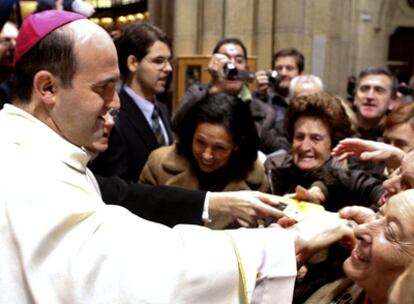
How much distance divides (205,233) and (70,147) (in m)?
0.50

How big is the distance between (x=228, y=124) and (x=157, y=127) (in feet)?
2.85

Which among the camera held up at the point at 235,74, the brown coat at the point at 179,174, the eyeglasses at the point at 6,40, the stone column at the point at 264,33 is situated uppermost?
the stone column at the point at 264,33

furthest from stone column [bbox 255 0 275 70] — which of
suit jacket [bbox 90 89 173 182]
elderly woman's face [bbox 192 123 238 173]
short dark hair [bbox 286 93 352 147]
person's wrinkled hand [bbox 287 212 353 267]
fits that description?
person's wrinkled hand [bbox 287 212 353 267]

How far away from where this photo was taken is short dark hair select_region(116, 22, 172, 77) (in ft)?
11.0

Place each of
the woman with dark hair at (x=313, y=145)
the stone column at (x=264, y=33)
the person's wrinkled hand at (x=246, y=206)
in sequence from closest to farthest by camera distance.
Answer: the person's wrinkled hand at (x=246, y=206) < the woman with dark hair at (x=313, y=145) < the stone column at (x=264, y=33)

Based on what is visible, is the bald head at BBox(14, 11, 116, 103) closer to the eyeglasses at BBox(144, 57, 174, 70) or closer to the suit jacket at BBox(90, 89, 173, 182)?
the suit jacket at BBox(90, 89, 173, 182)

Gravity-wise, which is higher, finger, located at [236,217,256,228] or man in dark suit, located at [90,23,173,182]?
man in dark suit, located at [90,23,173,182]

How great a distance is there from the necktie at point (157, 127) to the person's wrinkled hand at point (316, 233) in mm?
1800

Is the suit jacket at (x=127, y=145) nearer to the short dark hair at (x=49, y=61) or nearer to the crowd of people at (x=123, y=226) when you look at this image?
the crowd of people at (x=123, y=226)

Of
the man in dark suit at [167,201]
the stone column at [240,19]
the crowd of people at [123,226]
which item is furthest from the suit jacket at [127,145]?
the stone column at [240,19]

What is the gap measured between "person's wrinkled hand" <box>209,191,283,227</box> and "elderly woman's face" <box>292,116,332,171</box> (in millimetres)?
638

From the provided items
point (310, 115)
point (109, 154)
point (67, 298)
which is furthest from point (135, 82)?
point (67, 298)

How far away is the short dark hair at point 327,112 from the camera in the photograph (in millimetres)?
2761

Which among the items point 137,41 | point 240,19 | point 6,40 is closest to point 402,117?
point 137,41
